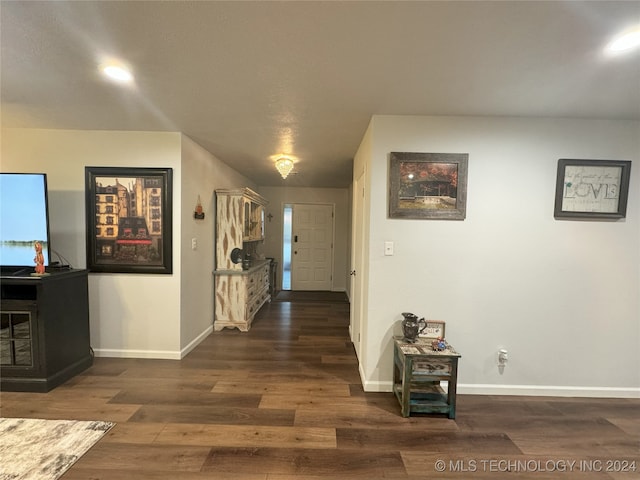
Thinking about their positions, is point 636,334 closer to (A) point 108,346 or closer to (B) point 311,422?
(B) point 311,422

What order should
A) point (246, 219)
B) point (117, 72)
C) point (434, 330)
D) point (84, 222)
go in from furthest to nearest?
point (246, 219) < point (84, 222) < point (434, 330) < point (117, 72)

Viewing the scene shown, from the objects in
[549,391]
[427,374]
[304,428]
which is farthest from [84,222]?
[549,391]

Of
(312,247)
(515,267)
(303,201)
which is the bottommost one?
(312,247)

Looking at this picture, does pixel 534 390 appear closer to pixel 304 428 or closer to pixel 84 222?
pixel 304 428

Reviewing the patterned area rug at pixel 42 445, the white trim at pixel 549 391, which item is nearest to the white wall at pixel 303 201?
the white trim at pixel 549 391

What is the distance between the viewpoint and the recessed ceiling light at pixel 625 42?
1.34 m

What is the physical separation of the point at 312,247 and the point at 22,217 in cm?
460

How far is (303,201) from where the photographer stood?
6207 millimetres

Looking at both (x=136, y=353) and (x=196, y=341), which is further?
(x=196, y=341)

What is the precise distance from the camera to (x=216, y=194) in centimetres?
374

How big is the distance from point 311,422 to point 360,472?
1.59 ft

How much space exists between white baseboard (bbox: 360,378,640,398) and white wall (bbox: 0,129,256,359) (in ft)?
6.85

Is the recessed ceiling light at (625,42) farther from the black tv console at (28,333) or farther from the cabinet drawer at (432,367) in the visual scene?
the black tv console at (28,333)

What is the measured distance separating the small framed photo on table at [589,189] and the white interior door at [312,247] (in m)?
4.31
